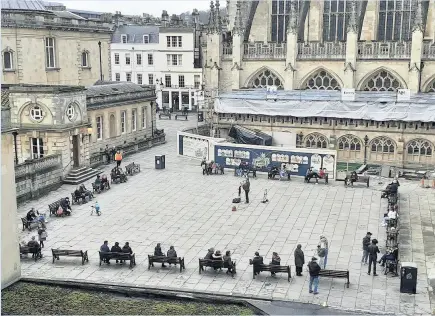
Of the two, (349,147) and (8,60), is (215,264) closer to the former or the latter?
(349,147)

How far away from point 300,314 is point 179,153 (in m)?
24.4

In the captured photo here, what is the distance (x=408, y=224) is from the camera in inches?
944

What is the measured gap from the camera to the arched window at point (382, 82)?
43.2 m

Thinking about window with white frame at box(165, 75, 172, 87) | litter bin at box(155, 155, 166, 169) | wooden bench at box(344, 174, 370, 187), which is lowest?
wooden bench at box(344, 174, 370, 187)

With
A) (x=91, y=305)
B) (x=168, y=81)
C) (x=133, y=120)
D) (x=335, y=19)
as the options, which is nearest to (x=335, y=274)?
(x=91, y=305)

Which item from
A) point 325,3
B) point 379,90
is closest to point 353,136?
point 379,90

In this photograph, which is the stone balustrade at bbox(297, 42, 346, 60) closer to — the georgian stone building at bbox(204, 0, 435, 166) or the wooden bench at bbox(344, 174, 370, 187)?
the georgian stone building at bbox(204, 0, 435, 166)

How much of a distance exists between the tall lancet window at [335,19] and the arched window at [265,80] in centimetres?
528

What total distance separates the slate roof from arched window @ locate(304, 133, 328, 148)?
23.6 metres

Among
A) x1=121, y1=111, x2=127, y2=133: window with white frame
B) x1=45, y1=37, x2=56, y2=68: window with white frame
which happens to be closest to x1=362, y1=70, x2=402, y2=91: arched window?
x1=121, y1=111, x2=127, y2=133: window with white frame

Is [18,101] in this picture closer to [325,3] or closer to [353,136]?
[353,136]

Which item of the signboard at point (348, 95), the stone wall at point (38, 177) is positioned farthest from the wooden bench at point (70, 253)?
the signboard at point (348, 95)

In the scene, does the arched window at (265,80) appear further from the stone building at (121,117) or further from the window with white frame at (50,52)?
the window with white frame at (50,52)

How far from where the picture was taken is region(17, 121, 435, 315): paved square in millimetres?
17312
